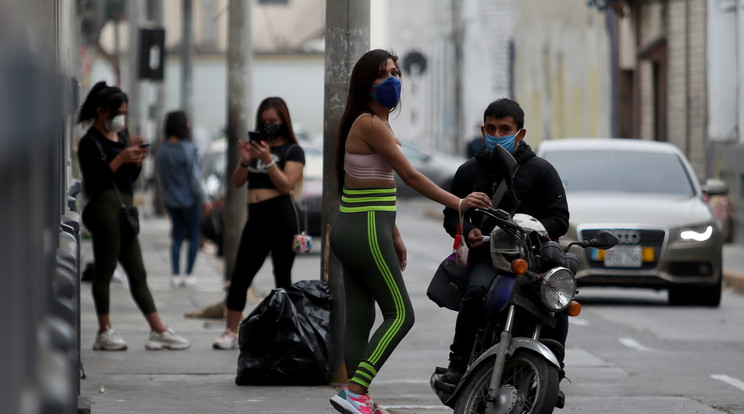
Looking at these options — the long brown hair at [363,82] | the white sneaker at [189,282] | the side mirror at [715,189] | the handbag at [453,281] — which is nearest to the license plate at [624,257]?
the side mirror at [715,189]

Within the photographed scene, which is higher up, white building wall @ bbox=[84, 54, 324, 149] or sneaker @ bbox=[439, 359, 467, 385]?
white building wall @ bbox=[84, 54, 324, 149]

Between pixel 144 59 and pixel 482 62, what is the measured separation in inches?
1155

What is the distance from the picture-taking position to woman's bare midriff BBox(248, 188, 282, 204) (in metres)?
9.11

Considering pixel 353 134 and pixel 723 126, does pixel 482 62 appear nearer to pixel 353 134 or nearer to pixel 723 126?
pixel 723 126

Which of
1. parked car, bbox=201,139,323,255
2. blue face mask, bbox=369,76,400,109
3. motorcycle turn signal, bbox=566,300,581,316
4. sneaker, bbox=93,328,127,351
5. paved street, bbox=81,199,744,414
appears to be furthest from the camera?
parked car, bbox=201,139,323,255

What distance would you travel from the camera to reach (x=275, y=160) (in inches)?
360

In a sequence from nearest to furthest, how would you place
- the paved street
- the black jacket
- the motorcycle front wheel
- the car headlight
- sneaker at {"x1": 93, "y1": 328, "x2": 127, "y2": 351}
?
the motorcycle front wheel
the black jacket
the paved street
sneaker at {"x1": 93, "y1": 328, "x2": 127, "y2": 351}
the car headlight

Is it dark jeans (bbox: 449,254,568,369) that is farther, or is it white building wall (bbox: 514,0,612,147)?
white building wall (bbox: 514,0,612,147)

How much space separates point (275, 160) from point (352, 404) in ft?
11.2

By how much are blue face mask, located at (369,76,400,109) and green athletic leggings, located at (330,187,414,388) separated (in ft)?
1.21

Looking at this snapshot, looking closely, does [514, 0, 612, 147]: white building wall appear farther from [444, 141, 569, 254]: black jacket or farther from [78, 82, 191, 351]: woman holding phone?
[444, 141, 569, 254]: black jacket

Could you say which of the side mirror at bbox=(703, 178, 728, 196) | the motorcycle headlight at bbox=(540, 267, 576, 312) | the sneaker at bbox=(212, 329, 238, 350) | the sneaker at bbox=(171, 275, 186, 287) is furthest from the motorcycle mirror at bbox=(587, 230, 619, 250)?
the sneaker at bbox=(171, 275, 186, 287)

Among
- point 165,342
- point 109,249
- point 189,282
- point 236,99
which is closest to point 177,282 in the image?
point 189,282

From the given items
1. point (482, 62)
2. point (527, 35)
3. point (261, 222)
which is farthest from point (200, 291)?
point (482, 62)
